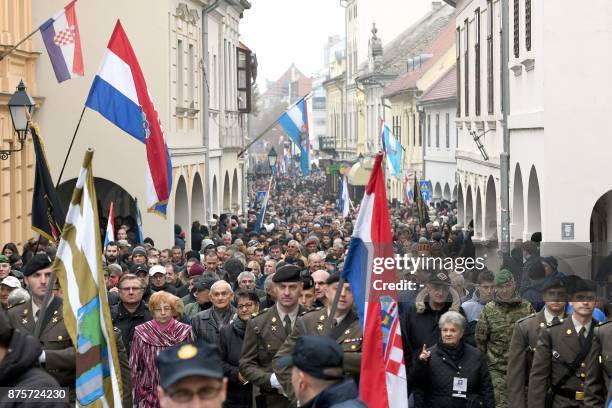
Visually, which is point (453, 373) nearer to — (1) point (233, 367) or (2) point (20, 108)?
(1) point (233, 367)

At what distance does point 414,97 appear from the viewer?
201 feet

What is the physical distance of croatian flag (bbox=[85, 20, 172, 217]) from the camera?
59.0 feet

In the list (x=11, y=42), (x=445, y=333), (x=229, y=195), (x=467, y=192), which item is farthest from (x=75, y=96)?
(x=445, y=333)

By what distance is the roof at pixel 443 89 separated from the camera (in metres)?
49.7

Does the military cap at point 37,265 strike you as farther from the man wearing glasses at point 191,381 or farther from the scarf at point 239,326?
the man wearing glasses at point 191,381

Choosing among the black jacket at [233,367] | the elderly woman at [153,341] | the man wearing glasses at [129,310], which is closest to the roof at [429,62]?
the man wearing glasses at [129,310]

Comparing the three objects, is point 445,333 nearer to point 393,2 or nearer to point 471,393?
point 471,393

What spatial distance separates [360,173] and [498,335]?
60.3 meters

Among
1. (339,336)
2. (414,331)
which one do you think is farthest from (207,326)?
(339,336)

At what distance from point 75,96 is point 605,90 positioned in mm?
11967

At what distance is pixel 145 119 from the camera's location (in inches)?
737

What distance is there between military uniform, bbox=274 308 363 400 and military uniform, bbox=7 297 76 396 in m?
1.39

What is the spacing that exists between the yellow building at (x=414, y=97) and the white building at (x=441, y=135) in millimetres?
1412

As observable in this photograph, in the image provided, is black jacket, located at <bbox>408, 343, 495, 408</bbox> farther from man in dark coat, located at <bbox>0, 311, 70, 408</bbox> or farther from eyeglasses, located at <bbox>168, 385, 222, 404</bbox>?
eyeglasses, located at <bbox>168, 385, 222, 404</bbox>
